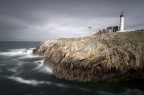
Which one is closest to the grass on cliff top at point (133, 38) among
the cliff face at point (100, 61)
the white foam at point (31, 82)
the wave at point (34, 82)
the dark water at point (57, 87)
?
the cliff face at point (100, 61)

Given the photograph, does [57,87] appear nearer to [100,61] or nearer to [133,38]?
[100,61]

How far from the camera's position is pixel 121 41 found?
37.7 meters

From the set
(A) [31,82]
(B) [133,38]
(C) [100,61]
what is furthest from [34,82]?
(B) [133,38]

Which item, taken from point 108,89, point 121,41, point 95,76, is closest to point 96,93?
point 108,89

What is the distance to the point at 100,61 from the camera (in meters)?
32.2

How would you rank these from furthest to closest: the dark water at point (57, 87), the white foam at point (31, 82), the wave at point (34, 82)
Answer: the white foam at point (31, 82)
the wave at point (34, 82)
the dark water at point (57, 87)

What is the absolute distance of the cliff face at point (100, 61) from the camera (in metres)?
31.7

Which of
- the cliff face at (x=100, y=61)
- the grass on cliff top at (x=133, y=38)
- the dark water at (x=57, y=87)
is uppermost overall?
the grass on cliff top at (x=133, y=38)

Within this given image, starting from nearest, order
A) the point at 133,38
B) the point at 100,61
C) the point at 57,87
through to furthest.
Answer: the point at 57,87
the point at 100,61
the point at 133,38

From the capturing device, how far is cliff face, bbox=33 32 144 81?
31719 mm

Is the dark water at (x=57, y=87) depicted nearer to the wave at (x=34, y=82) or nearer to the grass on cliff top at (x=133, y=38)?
the wave at (x=34, y=82)

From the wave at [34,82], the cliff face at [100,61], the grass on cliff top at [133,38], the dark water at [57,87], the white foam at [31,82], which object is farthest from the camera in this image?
the grass on cliff top at [133,38]

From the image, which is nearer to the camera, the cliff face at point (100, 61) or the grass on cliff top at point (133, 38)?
the cliff face at point (100, 61)

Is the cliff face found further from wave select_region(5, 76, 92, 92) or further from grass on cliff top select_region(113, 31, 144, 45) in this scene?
wave select_region(5, 76, 92, 92)
